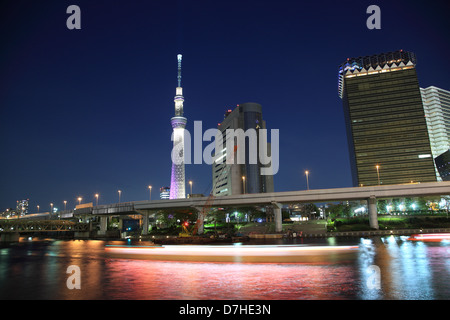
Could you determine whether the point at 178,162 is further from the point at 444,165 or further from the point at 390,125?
the point at 444,165

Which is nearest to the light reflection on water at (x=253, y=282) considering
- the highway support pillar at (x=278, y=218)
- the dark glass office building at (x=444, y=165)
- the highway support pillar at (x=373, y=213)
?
the highway support pillar at (x=373, y=213)

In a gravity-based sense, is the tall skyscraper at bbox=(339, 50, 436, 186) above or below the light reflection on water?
above

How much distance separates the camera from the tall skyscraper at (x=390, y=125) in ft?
547

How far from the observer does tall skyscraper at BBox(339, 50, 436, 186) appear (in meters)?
167

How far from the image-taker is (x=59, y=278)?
72.7 feet

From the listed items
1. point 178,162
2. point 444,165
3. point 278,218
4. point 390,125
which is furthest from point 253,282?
Answer: point 444,165

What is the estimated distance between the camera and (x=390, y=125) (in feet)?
566

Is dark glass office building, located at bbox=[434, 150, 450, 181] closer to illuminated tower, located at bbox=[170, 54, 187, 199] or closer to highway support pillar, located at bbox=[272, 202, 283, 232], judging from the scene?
highway support pillar, located at bbox=[272, 202, 283, 232]

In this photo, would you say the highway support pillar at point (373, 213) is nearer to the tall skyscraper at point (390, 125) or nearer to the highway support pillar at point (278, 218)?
the highway support pillar at point (278, 218)

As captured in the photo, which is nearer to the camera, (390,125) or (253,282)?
(253,282)

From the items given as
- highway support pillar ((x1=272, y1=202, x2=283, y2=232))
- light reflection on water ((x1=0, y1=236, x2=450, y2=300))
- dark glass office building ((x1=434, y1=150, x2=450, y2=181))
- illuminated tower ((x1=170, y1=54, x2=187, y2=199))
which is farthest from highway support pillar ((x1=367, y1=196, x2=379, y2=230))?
dark glass office building ((x1=434, y1=150, x2=450, y2=181))
